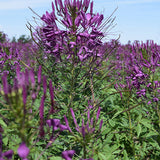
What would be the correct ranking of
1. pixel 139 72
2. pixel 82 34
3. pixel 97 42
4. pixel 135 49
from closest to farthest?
pixel 82 34 < pixel 97 42 < pixel 139 72 < pixel 135 49

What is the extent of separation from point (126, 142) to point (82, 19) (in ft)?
6.16

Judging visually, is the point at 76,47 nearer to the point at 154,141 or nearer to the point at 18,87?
the point at 18,87

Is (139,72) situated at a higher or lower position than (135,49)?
lower

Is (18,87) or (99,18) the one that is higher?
(99,18)

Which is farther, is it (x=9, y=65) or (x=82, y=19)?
(x=9, y=65)

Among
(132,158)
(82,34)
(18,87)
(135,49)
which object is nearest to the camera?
(18,87)

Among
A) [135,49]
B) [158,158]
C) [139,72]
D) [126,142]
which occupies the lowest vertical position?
[158,158]

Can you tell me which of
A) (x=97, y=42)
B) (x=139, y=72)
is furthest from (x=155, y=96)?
(x=97, y=42)

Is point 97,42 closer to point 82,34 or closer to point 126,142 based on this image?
point 82,34

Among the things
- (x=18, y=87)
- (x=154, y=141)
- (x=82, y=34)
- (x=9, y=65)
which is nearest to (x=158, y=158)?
(x=154, y=141)

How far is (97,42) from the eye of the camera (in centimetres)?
218

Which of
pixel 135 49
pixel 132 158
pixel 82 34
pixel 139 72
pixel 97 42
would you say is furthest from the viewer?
pixel 135 49

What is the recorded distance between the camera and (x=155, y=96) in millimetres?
2934

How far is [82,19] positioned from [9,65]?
271 cm
